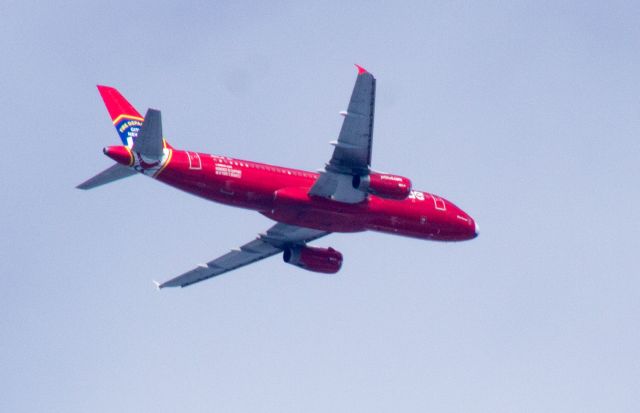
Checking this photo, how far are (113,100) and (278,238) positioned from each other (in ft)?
49.2

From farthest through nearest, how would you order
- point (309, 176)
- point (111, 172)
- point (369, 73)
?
1. point (309, 176)
2. point (111, 172)
3. point (369, 73)

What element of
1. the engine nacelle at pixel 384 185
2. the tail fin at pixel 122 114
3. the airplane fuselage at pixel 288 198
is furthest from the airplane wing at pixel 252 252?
the tail fin at pixel 122 114

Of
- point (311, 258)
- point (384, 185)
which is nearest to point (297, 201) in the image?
point (384, 185)

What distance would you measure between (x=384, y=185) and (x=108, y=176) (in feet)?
49.6

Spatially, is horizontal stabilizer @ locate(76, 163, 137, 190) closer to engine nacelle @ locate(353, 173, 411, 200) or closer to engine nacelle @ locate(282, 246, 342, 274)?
engine nacelle @ locate(353, 173, 411, 200)

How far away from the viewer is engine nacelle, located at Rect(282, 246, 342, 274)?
290 feet

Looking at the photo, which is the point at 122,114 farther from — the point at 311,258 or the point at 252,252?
the point at 311,258

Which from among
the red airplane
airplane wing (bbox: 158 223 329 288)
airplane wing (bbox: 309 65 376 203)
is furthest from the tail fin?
airplane wing (bbox: 158 223 329 288)

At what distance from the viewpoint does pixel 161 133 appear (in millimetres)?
73000

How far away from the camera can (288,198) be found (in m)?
78.2

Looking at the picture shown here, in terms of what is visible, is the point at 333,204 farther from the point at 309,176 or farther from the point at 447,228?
the point at 447,228

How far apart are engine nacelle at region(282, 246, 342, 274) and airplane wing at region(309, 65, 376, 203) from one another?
9.89 meters

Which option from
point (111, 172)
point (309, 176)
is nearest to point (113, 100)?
point (111, 172)

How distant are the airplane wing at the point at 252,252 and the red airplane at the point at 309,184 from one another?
0.46 ft
